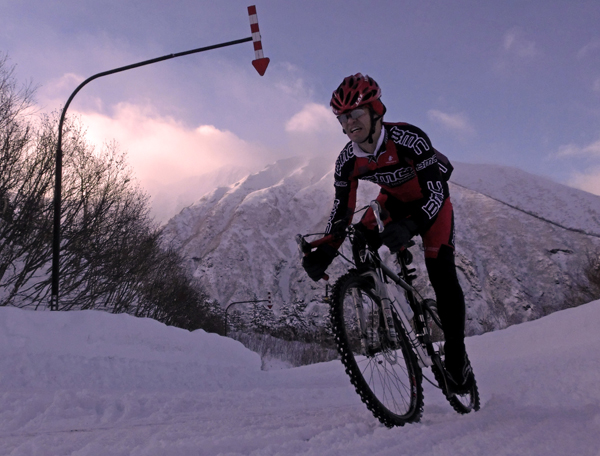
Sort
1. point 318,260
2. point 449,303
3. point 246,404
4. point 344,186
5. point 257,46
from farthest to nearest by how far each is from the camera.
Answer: point 257,46 < point 246,404 < point 344,186 < point 449,303 < point 318,260

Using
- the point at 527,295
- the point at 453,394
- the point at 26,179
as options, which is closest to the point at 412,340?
the point at 453,394

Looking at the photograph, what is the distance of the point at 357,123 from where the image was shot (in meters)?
3.13

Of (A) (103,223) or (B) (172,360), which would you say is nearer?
(B) (172,360)

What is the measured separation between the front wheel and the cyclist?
34 cm

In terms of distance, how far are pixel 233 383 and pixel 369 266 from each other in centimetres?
376

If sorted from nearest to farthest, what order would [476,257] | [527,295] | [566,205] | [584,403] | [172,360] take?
[584,403] < [172,360] < [527,295] < [476,257] < [566,205]

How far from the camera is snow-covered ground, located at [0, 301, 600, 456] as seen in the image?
1.92 metres

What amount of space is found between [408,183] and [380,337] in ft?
4.01

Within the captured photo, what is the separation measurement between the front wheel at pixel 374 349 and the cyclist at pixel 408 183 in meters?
0.34

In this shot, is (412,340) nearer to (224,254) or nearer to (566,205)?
(224,254)

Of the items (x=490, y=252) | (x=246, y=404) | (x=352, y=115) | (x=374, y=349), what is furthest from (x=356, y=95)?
(x=490, y=252)

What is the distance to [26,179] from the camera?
510 inches

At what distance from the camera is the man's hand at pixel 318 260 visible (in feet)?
9.76

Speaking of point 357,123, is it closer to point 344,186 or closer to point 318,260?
point 344,186
